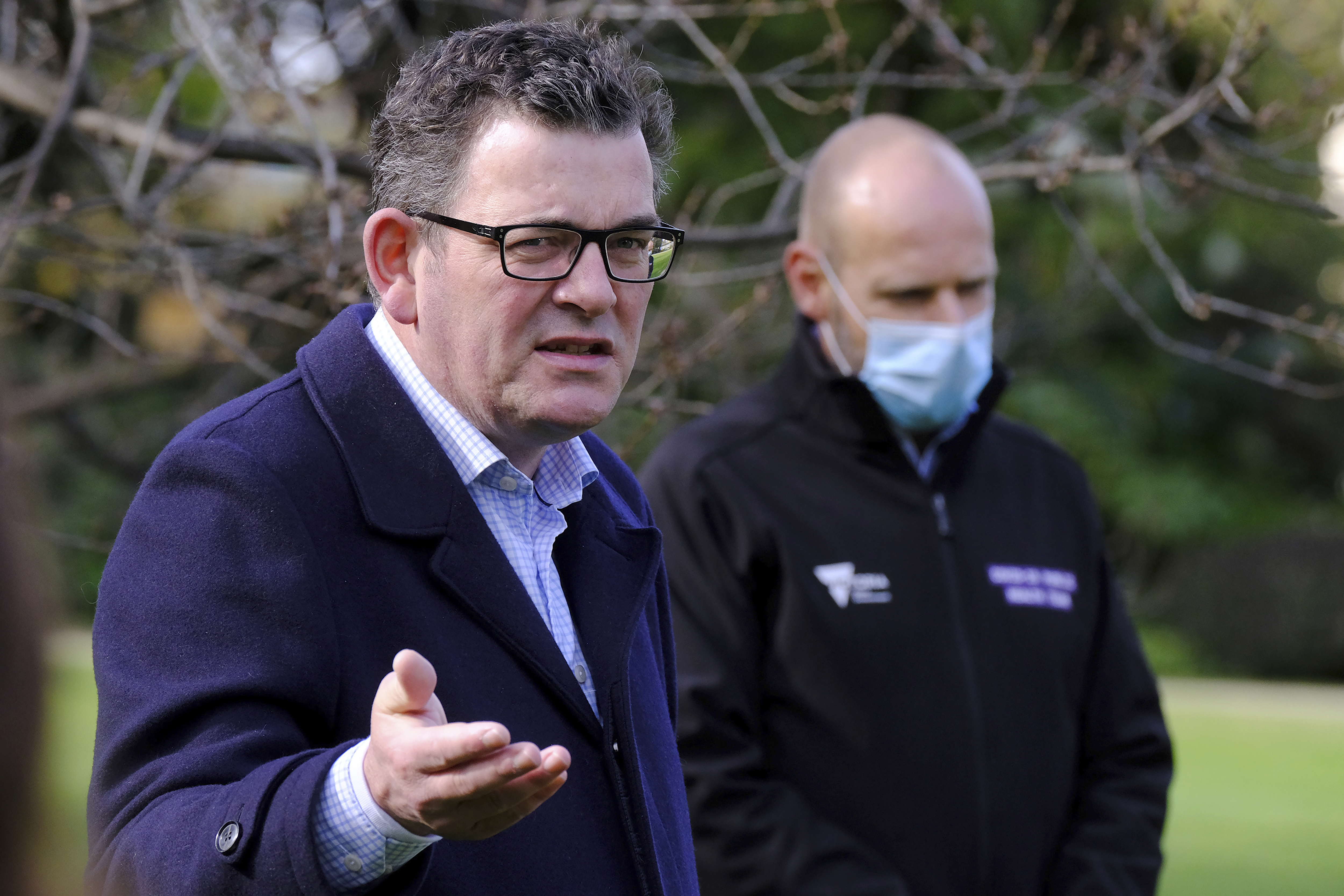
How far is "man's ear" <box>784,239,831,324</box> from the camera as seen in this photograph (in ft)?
12.7

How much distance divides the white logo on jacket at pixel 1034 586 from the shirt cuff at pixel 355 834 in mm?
2081

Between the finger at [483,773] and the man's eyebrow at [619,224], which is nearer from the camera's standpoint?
the finger at [483,773]

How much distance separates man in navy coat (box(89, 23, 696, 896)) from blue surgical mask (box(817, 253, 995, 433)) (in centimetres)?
134

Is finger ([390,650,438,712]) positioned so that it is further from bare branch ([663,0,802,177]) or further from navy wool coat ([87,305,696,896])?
bare branch ([663,0,802,177])

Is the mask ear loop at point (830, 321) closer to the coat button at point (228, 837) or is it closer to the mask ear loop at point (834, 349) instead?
the mask ear loop at point (834, 349)

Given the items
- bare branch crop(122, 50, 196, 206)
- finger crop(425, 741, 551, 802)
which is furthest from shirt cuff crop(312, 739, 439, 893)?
bare branch crop(122, 50, 196, 206)

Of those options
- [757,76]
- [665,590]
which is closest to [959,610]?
[665,590]

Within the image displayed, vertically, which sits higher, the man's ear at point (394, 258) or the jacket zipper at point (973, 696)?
the man's ear at point (394, 258)

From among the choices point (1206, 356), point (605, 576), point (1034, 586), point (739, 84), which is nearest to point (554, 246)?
point (605, 576)

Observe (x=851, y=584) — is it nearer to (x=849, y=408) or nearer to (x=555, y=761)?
(x=849, y=408)

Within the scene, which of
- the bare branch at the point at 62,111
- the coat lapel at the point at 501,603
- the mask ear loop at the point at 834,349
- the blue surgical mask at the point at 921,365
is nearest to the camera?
the coat lapel at the point at 501,603

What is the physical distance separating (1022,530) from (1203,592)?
1588 centimetres

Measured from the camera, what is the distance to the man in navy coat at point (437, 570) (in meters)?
1.73

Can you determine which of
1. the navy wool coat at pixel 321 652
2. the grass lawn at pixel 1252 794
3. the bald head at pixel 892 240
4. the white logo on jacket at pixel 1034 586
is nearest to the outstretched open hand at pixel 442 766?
the navy wool coat at pixel 321 652
